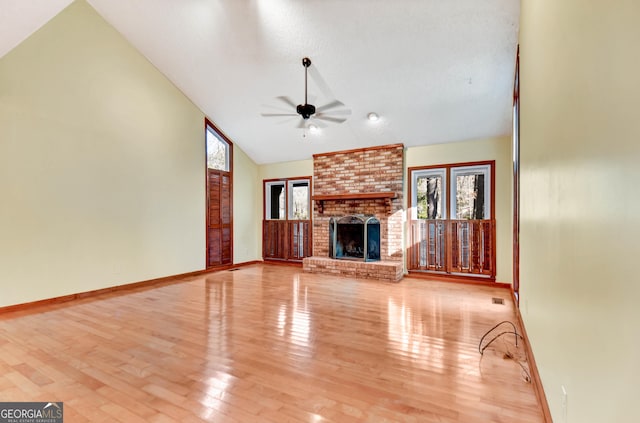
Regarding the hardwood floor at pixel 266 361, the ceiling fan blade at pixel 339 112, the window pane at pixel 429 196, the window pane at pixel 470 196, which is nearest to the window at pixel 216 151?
the ceiling fan blade at pixel 339 112

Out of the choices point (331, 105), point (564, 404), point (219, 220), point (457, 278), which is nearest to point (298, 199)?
point (219, 220)

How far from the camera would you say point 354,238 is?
21.0 ft

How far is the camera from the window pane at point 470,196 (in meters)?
5.32

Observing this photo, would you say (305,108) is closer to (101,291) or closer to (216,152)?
(216,152)

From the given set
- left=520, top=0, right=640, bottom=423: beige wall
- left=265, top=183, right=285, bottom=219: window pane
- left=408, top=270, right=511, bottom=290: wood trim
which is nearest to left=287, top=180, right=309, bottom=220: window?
left=265, top=183, right=285, bottom=219: window pane

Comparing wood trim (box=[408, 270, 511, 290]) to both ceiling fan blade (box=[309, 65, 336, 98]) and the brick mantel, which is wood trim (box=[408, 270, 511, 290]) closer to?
the brick mantel

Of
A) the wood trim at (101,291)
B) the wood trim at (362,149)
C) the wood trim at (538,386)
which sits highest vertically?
the wood trim at (362,149)

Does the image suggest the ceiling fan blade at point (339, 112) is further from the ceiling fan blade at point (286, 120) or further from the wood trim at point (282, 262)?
the wood trim at point (282, 262)

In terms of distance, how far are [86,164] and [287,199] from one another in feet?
13.6

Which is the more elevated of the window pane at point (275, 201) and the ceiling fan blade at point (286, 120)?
the ceiling fan blade at point (286, 120)

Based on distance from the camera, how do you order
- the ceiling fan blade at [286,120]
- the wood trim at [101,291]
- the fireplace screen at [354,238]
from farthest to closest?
the fireplace screen at [354,238]
the ceiling fan blade at [286,120]
the wood trim at [101,291]

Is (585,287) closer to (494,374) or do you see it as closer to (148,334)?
(494,374)

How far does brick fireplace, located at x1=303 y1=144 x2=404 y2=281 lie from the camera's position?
5863 millimetres

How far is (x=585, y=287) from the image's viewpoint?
3.43 ft
